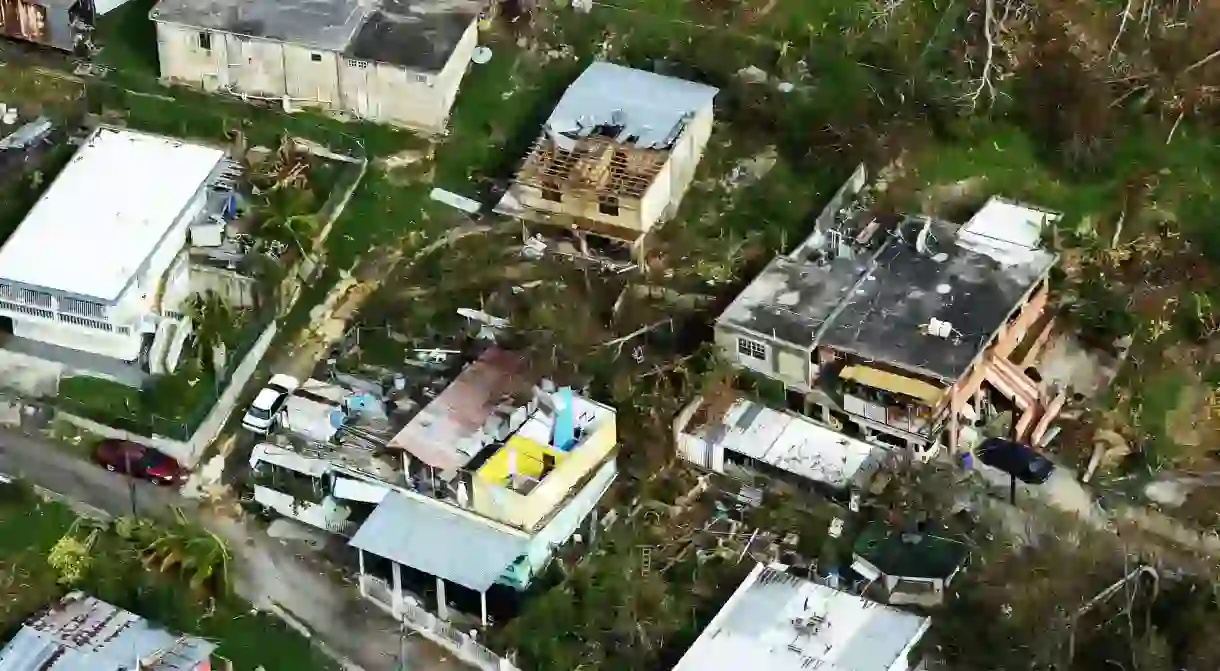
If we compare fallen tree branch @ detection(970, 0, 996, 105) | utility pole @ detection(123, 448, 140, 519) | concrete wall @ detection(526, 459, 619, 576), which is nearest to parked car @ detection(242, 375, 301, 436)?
utility pole @ detection(123, 448, 140, 519)

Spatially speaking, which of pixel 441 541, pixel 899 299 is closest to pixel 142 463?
pixel 441 541

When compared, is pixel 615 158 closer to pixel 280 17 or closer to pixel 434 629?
pixel 280 17

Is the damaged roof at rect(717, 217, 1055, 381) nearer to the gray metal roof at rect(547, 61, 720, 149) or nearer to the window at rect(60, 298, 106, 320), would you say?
the gray metal roof at rect(547, 61, 720, 149)

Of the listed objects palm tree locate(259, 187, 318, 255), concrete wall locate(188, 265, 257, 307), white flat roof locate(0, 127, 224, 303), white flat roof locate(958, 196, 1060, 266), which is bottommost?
concrete wall locate(188, 265, 257, 307)

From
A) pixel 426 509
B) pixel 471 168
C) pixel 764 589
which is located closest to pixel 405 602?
pixel 426 509

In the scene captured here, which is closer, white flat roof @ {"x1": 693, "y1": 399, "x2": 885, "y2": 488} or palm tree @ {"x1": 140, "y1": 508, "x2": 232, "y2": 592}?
palm tree @ {"x1": 140, "y1": 508, "x2": 232, "y2": 592}

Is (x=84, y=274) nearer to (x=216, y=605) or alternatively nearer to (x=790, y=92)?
(x=216, y=605)

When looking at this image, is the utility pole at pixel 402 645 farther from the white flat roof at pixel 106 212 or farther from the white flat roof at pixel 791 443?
the white flat roof at pixel 106 212
